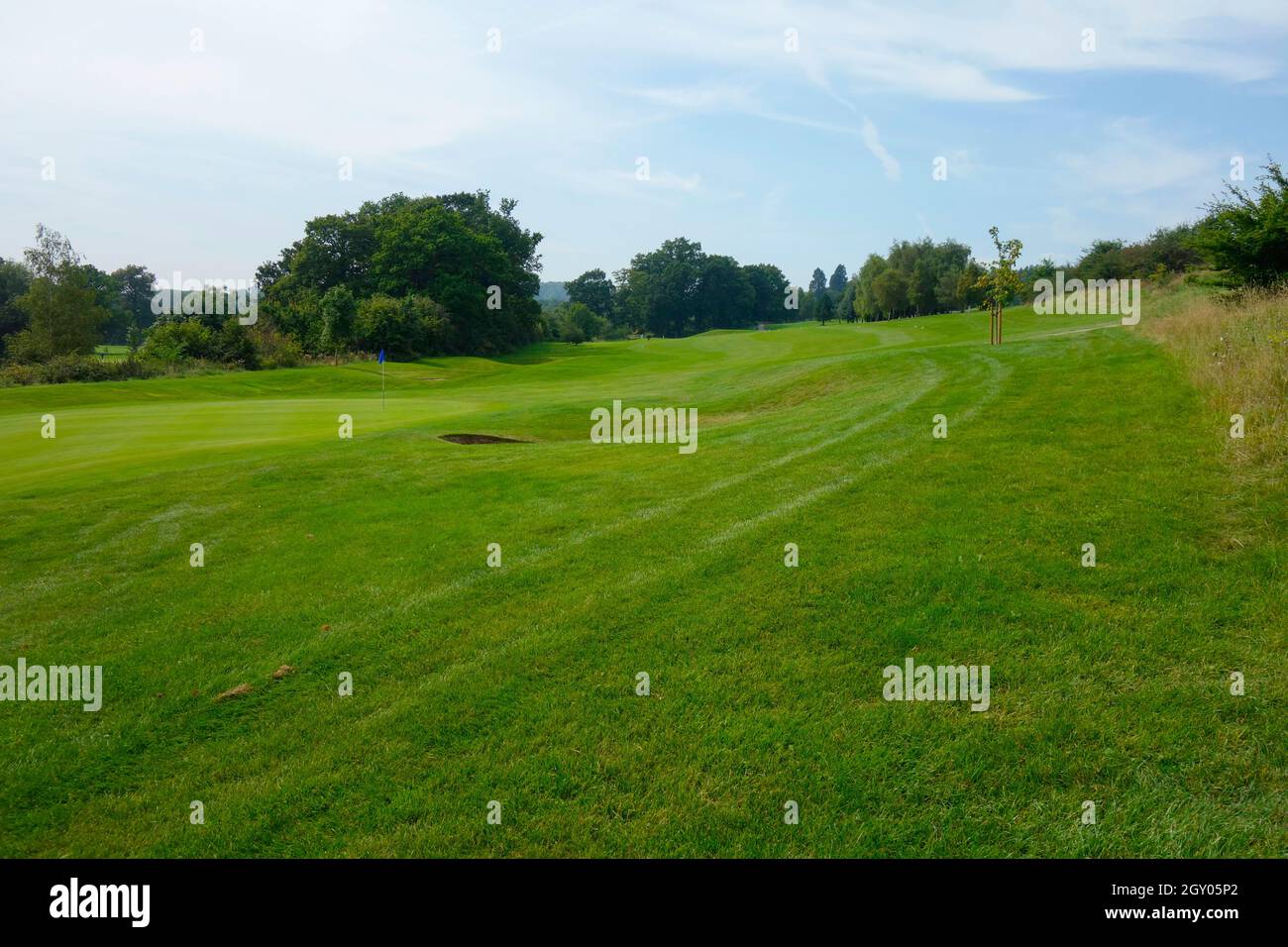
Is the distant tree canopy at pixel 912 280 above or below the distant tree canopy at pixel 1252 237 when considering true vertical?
above

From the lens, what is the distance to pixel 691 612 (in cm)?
702

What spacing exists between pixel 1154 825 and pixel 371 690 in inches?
210

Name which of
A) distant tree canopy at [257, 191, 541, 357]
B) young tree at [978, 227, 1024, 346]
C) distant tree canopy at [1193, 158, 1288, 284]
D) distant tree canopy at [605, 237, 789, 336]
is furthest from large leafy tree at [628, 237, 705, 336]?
distant tree canopy at [1193, 158, 1288, 284]

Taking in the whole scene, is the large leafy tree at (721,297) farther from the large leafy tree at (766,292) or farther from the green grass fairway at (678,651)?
the green grass fairway at (678,651)

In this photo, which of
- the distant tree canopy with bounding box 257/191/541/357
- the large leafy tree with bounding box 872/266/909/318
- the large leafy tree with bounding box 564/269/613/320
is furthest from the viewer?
the large leafy tree with bounding box 564/269/613/320

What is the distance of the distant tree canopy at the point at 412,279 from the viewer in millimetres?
63625

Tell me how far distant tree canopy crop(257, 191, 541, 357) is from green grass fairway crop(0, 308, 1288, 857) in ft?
171

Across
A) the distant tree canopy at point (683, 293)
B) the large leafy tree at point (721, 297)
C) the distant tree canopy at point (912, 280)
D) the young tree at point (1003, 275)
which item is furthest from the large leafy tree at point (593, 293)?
the young tree at point (1003, 275)

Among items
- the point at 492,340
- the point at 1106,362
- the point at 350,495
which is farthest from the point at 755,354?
the point at 350,495

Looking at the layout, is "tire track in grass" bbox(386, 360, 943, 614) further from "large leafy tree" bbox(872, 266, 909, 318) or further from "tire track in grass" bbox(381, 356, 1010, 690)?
"large leafy tree" bbox(872, 266, 909, 318)

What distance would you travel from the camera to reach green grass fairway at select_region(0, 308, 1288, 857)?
4.45m

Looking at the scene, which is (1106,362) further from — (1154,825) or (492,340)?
(492,340)

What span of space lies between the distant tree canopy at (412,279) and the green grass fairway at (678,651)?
52.0m

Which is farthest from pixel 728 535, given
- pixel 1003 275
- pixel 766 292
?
pixel 766 292
